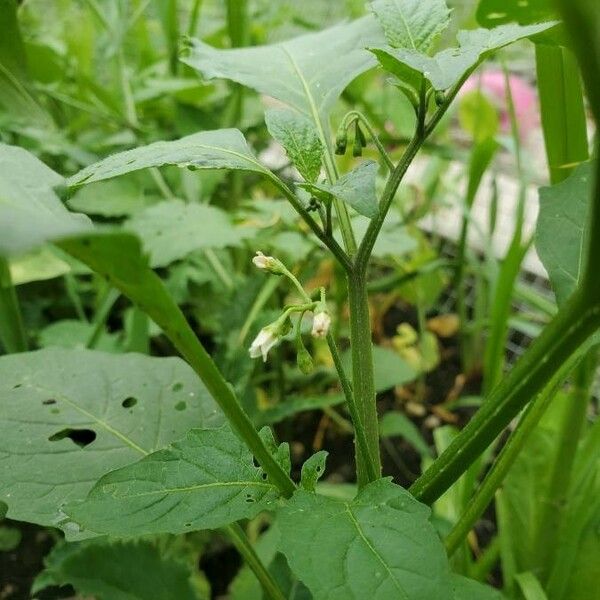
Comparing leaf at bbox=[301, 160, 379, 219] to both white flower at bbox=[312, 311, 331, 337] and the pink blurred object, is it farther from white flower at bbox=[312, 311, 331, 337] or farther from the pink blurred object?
the pink blurred object

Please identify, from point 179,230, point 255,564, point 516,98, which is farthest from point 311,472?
point 516,98

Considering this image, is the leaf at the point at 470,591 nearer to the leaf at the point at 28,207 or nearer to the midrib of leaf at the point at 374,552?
the midrib of leaf at the point at 374,552

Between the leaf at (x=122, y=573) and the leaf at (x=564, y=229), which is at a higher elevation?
the leaf at (x=564, y=229)

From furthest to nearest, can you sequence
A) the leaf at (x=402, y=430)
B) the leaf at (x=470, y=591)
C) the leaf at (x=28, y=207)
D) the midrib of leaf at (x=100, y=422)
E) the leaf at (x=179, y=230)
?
the leaf at (x=402, y=430) < the leaf at (x=179, y=230) < the midrib of leaf at (x=100, y=422) < the leaf at (x=470, y=591) < the leaf at (x=28, y=207)

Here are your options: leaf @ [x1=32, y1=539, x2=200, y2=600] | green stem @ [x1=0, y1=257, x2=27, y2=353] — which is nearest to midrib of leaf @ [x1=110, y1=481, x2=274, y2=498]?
leaf @ [x1=32, y1=539, x2=200, y2=600]

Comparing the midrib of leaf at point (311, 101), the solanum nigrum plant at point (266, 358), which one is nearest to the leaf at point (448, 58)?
the solanum nigrum plant at point (266, 358)

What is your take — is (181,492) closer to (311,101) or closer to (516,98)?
(311,101)

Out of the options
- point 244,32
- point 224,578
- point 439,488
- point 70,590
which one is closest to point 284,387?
point 224,578
